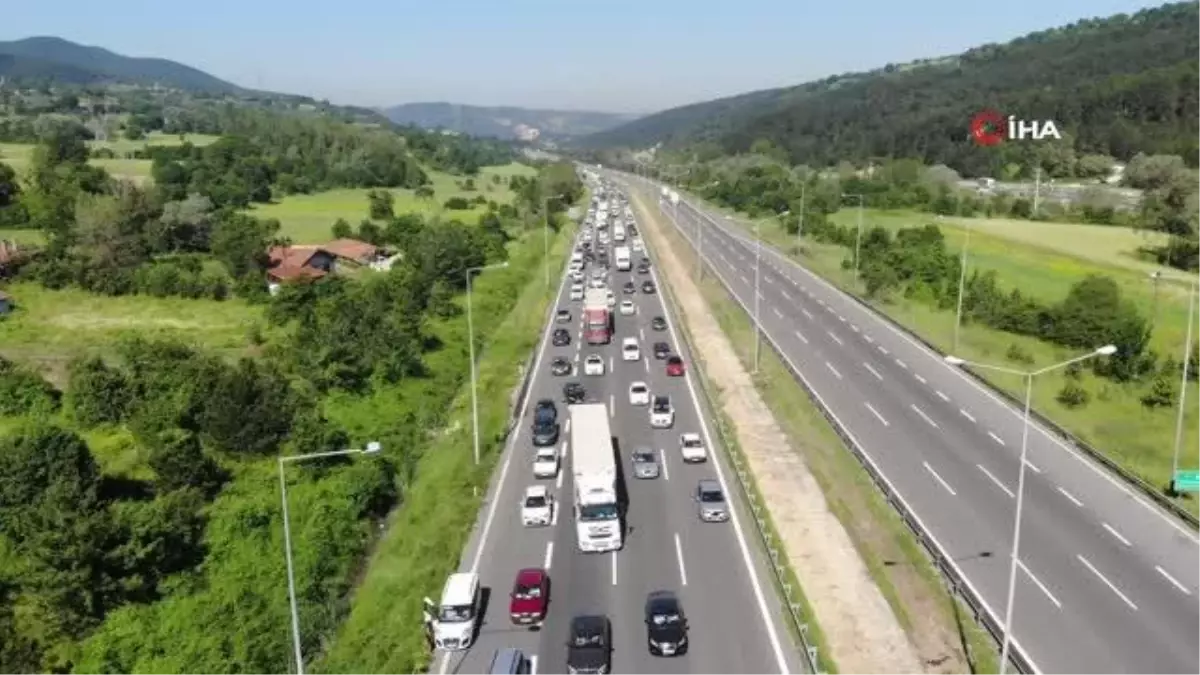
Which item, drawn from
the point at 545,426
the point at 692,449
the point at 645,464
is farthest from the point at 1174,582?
the point at 545,426

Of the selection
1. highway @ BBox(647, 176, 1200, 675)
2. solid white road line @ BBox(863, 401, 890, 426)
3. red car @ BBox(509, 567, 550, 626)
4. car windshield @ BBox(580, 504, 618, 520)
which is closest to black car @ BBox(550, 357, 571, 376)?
highway @ BBox(647, 176, 1200, 675)

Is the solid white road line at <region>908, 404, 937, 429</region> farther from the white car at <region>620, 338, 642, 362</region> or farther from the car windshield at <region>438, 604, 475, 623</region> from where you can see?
the car windshield at <region>438, 604, 475, 623</region>

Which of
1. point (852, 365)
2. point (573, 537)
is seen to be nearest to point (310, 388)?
point (573, 537)

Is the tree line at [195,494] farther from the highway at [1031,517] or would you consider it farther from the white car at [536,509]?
the highway at [1031,517]

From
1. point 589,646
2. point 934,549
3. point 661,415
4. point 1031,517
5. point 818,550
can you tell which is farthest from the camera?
point 661,415

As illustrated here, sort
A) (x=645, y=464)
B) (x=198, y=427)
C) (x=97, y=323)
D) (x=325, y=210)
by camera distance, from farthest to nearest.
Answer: (x=325, y=210) < (x=97, y=323) < (x=198, y=427) < (x=645, y=464)

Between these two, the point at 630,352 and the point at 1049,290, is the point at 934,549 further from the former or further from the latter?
the point at 1049,290
